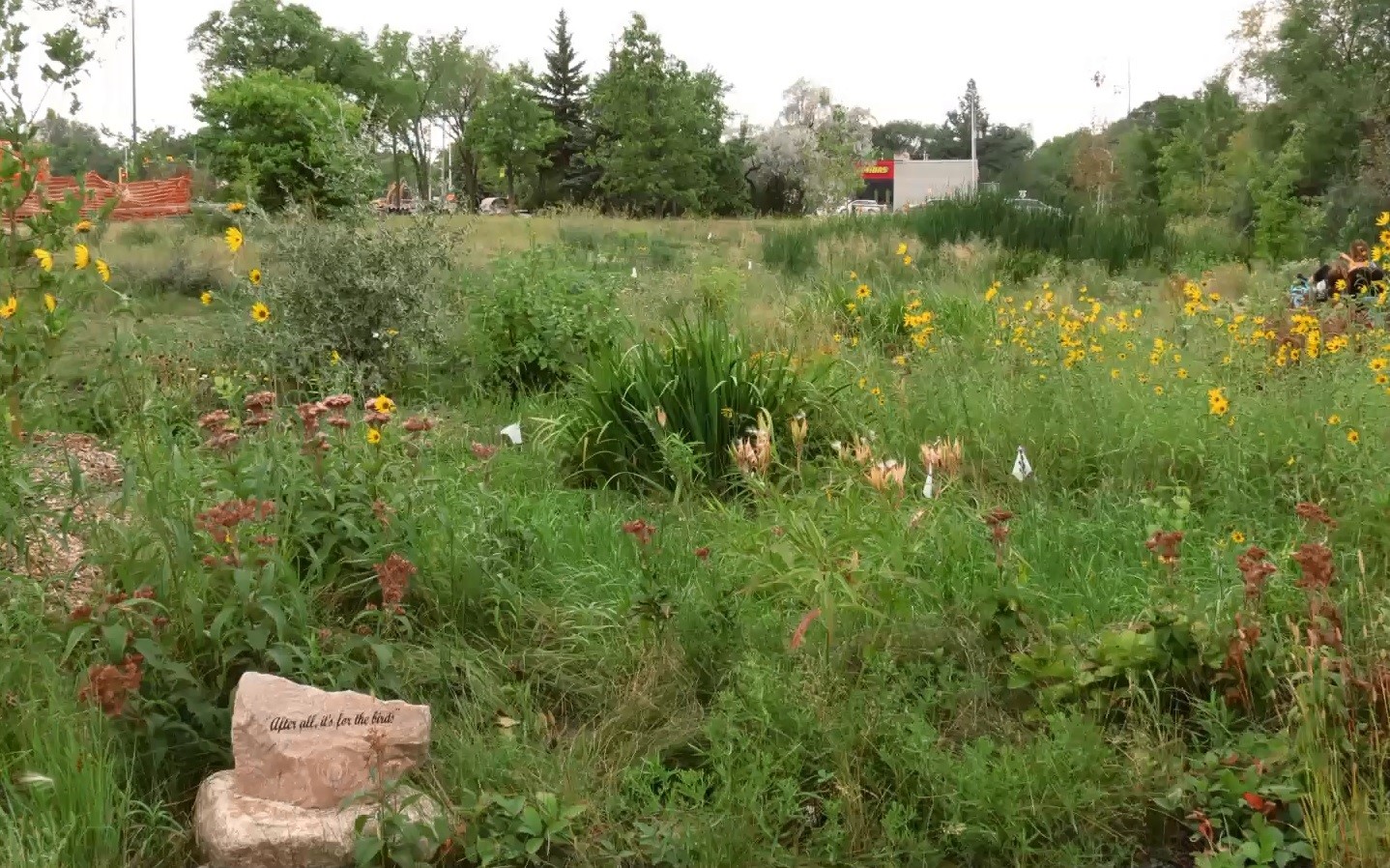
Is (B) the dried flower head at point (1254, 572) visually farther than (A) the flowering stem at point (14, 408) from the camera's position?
No

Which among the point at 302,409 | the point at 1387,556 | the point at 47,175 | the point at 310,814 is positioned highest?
the point at 47,175

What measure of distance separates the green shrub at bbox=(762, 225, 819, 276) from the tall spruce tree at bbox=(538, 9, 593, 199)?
105 feet

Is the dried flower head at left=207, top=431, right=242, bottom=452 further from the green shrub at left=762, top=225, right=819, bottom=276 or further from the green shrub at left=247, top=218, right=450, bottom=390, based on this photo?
the green shrub at left=762, top=225, right=819, bottom=276

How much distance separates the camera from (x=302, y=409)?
3.33 meters

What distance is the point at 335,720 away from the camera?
2.70 metres

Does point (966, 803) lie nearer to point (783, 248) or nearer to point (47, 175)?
point (47, 175)

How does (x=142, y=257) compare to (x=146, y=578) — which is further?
(x=142, y=257)

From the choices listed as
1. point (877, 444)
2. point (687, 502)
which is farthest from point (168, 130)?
point (877, 444)

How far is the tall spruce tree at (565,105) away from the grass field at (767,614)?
4220 cm

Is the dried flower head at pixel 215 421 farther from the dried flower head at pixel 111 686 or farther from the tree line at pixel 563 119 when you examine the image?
the tree line at pixel 563 119

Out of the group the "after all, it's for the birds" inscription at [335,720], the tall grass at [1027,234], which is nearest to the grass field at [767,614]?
the "after all, it's for the birds" inscription at [335,720]

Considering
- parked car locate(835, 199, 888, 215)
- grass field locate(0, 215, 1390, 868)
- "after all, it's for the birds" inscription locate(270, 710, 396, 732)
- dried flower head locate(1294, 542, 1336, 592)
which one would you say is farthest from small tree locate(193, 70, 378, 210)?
dried flower head locate(1294, 542, 1336, 592)

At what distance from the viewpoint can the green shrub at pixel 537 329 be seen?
6.98m

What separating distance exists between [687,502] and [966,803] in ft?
6.06
